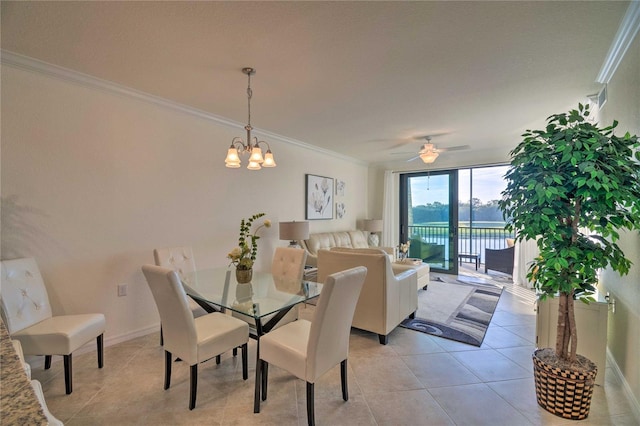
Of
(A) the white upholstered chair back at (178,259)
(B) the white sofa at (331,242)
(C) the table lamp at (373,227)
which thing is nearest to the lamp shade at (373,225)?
(C) the table lamp at (373,227)

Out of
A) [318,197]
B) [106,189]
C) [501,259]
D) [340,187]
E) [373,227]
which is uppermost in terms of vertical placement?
[340,187]

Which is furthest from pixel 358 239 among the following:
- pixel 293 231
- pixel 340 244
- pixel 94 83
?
pixel 94 83

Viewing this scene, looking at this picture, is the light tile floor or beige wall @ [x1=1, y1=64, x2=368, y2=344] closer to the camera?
the light tile floor

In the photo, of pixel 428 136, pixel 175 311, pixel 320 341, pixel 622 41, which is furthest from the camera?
pixel 428 136

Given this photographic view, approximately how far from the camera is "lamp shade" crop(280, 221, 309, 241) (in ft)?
14.0

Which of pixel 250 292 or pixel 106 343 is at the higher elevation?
pixel 250 292

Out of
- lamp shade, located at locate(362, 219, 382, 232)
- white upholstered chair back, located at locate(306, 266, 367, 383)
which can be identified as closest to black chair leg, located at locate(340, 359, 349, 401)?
white upholstered chair back, located at locate(306, 266, 367, 383)

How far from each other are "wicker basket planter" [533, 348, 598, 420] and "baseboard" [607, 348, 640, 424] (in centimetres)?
31

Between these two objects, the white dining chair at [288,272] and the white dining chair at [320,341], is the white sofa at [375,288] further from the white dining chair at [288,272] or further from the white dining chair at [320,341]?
the white dining chair at [320,341]

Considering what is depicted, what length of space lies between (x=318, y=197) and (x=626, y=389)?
438 cm

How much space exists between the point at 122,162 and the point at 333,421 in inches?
117

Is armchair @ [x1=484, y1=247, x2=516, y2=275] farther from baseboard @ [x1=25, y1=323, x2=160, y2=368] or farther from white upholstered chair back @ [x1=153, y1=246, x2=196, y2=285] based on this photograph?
baseboard @ [x1=25, y1=323, x2=160, y2=368]

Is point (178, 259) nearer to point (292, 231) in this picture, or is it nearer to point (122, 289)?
point (122, 289)

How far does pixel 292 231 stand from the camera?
4273 mm
